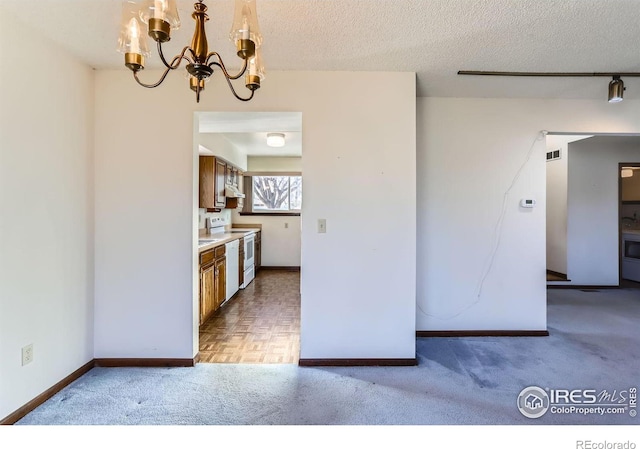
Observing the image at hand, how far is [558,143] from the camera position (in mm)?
4996

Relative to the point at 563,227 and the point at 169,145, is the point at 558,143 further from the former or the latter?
the point at 169,145

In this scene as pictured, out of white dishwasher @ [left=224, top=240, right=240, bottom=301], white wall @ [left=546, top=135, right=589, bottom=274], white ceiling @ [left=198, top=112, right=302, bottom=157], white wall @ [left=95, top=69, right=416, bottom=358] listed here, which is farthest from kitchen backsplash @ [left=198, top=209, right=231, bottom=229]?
white wall @ [left=546, top=135, right=589, bottom=274]

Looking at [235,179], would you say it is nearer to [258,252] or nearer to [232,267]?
[258,252]

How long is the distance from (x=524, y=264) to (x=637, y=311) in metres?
2.07

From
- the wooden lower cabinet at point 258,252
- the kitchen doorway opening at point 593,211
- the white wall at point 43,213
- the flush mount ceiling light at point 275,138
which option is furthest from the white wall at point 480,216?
the wooden lower cabinet at point 258,252

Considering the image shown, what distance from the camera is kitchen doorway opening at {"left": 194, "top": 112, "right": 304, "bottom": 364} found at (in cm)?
271

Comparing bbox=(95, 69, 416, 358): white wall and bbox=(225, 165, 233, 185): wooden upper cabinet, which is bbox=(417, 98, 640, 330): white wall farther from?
bbox=(225, 165, 233, 185): wooden upper cabinet

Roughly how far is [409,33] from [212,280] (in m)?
2.89

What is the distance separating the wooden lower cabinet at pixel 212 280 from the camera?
10.2 ft

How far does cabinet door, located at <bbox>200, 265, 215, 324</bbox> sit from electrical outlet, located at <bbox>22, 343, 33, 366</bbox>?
130cm

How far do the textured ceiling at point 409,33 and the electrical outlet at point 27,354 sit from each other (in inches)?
76.5

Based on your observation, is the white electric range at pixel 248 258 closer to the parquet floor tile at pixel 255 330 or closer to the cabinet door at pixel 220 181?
the parquet floor tile at pixel 255 330

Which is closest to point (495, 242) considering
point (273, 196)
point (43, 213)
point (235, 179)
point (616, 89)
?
point (616, 89)

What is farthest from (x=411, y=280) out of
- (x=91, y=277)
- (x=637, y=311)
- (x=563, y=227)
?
(x=563, y=227)
